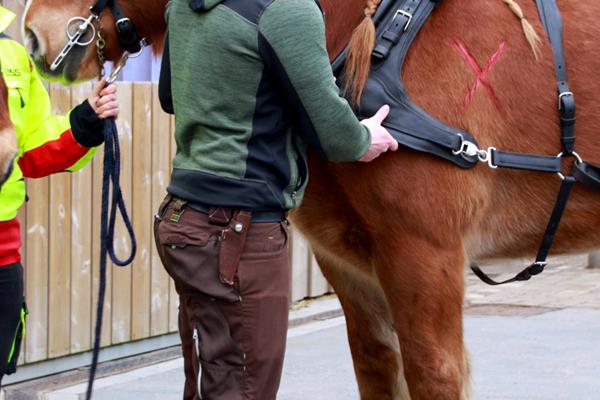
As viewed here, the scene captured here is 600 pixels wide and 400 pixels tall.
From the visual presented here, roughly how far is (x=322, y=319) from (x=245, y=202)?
484 cm

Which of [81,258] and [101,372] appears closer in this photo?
[81,258]

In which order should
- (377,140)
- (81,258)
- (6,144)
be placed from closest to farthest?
(6,144) < (377,140) < (81,258)

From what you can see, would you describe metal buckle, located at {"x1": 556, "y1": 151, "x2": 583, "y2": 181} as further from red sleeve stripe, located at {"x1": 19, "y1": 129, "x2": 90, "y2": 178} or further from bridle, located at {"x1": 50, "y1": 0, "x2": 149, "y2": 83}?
red sleeve stripe, located at {"x1": 19, "y1": 129, "x2": 90, "y2": 178}

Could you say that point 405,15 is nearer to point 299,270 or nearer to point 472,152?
point 472,152

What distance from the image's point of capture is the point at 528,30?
3.60 metres

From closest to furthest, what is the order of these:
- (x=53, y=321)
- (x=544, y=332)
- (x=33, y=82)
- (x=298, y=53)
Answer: (x=298, y=53) < (x=33, y=82) < (x=53, y=321) < (x=544, y=332)

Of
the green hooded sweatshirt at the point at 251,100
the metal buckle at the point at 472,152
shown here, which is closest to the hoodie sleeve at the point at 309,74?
Answer: the green hooded sweatshirt at the point at 251,100

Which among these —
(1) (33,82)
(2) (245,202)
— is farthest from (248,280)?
(1) (33,82)

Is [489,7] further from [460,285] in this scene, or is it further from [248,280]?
[248,280]

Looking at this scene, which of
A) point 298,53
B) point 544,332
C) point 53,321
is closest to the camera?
point 298,53

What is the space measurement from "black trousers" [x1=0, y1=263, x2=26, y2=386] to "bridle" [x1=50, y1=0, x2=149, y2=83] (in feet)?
2.10

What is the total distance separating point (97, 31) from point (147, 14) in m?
0.16

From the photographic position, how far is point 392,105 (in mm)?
3441

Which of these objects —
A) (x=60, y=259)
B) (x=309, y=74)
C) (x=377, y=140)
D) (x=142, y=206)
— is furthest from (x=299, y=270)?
(x=309, y=74)
